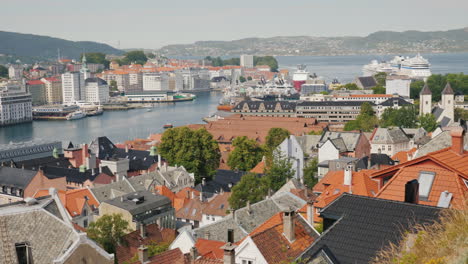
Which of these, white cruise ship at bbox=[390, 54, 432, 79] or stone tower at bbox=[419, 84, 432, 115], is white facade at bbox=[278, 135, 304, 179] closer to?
stone tower at bbox=[419, 84, 432, 115]

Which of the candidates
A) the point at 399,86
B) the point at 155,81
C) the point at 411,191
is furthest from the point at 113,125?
the point at 411,191

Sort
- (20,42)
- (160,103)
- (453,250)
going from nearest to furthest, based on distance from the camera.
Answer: (453,250)
(160,103)
(20,42)

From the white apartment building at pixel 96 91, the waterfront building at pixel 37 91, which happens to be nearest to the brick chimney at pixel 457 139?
the white apartment building at pixel 96 91

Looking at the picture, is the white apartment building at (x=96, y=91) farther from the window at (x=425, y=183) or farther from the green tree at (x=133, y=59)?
the window at (x=425, y=183)

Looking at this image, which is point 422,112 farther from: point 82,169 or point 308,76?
point 308,76

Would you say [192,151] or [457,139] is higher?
[457,139]

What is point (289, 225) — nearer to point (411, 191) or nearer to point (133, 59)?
point (411, 191)

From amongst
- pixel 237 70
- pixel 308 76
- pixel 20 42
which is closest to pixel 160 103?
pixel 308 76
